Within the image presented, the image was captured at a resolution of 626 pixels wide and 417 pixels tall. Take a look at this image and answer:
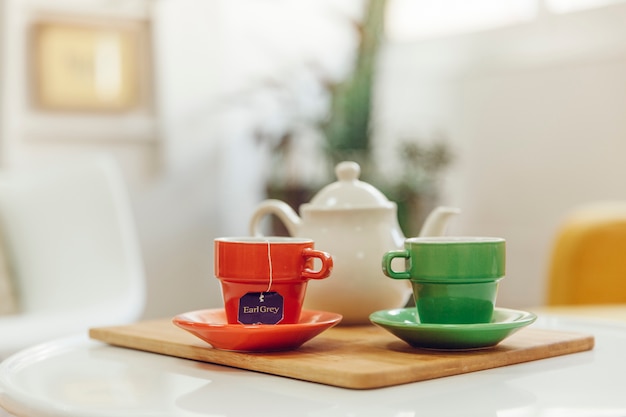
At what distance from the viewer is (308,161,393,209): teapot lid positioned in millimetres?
1118

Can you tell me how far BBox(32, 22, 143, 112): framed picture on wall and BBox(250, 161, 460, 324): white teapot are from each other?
1970 millimetres

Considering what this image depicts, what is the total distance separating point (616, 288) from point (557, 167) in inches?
38.9

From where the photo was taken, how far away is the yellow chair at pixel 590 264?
191cm

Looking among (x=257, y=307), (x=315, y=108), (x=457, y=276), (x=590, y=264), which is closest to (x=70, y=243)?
(x=590, y=264)

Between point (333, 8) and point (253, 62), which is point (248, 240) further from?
point (333, 8)

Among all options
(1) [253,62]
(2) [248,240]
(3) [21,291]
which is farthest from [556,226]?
(2) [248,240]

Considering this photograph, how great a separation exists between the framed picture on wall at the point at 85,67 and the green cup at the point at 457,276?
2213 mm

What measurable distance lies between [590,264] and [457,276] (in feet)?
3.64

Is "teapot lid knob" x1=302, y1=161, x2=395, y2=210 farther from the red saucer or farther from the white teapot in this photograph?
the red saucer

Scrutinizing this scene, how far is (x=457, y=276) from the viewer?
0.89 m

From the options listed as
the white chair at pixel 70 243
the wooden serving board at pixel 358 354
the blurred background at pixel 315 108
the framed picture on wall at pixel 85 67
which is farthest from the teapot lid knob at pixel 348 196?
the framed picture on wall at pixel 85 67

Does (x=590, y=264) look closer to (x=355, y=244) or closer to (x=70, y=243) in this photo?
(x=355, y=244)

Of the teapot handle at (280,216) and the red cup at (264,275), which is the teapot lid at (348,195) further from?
the red cup at (264,275)

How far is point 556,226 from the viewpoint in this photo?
9.41 feet
